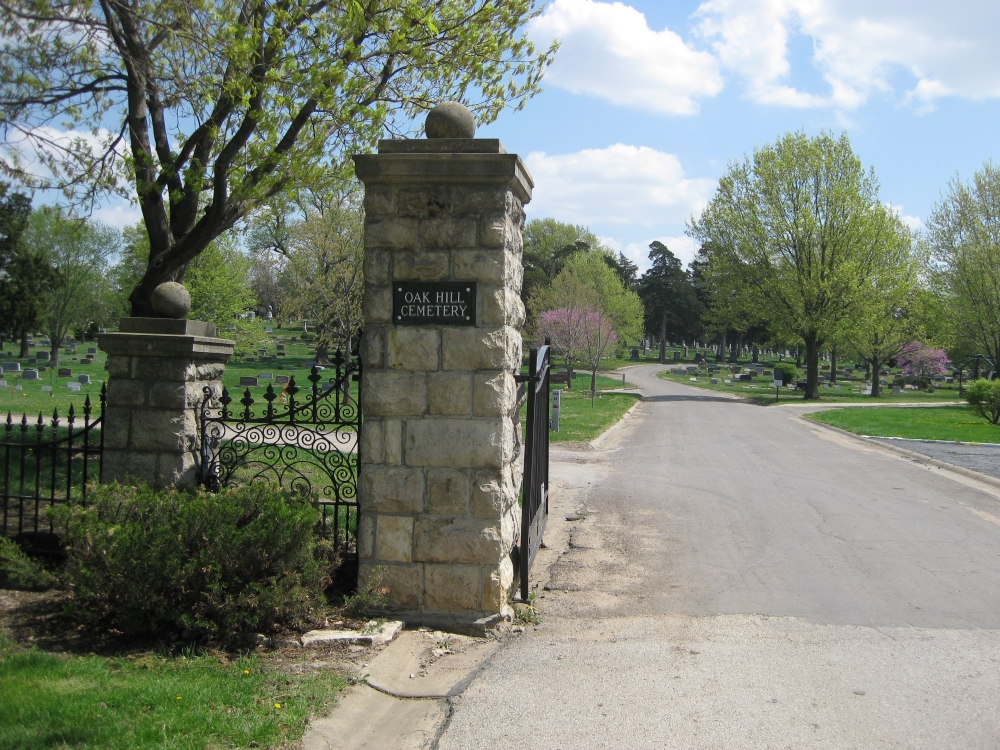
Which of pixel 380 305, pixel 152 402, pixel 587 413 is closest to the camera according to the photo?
pixel 380 305

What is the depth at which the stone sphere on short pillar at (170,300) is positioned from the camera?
6.16m

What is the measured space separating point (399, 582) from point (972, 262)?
41.5 metres

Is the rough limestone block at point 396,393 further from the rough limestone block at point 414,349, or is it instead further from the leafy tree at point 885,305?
the leafy tree at point 885,305

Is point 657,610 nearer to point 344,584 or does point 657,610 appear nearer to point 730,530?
point 344,584

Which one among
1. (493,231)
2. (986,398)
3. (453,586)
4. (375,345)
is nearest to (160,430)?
(375,345)

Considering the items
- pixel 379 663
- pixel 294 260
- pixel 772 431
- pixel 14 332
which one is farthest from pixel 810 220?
pixel 14 332

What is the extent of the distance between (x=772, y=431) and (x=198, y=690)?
760 inches

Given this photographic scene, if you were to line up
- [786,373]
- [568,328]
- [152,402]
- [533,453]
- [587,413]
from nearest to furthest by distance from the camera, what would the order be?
[152,402]
[533,453]
[587,413]
[568,328]
[786,373]

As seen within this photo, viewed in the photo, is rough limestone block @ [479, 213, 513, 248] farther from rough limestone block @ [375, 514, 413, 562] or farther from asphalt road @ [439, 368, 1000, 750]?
asphalt road @ [439, 368, 1000, 750]

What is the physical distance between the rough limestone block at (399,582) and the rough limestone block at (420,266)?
1.97 meters

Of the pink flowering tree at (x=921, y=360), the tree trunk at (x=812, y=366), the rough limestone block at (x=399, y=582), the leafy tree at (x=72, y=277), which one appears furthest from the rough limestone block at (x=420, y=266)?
the pink flowering tree at (x=921, y=360)

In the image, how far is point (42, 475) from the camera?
9.34m

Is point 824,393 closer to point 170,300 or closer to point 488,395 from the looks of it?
point 488,395

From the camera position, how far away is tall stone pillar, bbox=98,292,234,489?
19.8 ft
